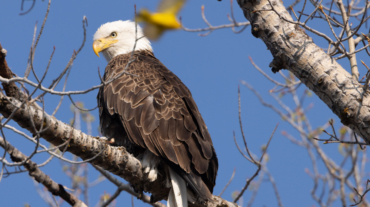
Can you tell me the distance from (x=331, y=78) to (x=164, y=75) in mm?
2203

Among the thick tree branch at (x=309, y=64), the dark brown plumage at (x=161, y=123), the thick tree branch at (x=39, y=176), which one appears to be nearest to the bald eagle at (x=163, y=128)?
the dark brown plumage at (x=161, y=123)

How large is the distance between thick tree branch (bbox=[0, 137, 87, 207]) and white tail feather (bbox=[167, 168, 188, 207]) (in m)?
0.94

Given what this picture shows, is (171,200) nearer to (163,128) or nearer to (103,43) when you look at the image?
(163,128)

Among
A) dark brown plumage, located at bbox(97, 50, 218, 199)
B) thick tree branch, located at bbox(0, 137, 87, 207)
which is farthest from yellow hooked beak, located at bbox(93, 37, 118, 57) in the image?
thick tree branch, located at bbox(0, 137, 87, 207)

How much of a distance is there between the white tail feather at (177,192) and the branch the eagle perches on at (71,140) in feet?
0.62

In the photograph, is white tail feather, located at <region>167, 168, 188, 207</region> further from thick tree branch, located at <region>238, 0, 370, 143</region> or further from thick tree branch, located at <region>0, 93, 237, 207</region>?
thick tree branch, located at <region>238, 0, 370, 143</region>

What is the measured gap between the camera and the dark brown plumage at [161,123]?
3889 mm

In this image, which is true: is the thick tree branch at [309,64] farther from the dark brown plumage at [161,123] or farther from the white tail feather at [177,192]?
the white tail feather at [177,192]

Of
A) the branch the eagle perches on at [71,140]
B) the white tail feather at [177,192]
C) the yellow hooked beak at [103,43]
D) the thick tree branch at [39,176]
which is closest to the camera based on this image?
the branch the eagle perches on at [71,140]

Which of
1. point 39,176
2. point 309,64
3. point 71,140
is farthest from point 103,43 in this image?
point 309,64

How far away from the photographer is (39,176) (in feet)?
11.9

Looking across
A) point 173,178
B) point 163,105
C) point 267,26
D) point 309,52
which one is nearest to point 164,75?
point 163,105

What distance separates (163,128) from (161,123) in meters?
0.07

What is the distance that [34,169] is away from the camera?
3.56 metres
